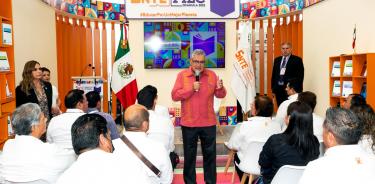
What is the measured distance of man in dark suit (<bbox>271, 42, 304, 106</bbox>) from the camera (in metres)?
6.43

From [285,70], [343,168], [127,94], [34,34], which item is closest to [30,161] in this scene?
[343,168]

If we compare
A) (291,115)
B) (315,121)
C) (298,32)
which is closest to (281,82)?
(298,32)

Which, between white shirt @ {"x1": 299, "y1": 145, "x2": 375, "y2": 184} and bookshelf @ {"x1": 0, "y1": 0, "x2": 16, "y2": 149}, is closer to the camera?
white shirt @ {"x1": 299, "y1": 145, "x2": 375, "y2": 184}

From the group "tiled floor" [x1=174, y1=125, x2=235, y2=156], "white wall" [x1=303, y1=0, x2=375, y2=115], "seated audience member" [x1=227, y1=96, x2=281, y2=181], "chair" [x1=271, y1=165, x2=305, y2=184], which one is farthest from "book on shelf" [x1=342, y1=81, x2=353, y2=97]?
"chair" [x1=271, y1=165, x2=305, y2=184]

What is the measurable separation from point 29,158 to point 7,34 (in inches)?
99.0

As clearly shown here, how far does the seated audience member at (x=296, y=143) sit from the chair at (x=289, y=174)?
0.19 m

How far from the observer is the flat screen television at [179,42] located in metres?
7.41

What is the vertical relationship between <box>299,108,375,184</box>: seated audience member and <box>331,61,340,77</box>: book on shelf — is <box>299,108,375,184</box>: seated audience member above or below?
below

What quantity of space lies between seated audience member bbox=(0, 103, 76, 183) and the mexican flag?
4.18 m

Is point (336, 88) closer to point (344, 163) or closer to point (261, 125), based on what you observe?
point (261, 125)

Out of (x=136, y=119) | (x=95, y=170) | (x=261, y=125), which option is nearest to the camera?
(x=95, y=170)

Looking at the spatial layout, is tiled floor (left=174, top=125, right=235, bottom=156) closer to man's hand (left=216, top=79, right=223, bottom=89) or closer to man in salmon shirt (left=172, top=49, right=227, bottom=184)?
man in salmon shirt (left=172, top=49, right=227, bottom=184)

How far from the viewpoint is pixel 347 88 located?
17.4 ft

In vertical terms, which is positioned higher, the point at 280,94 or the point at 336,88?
the point at 336,88
